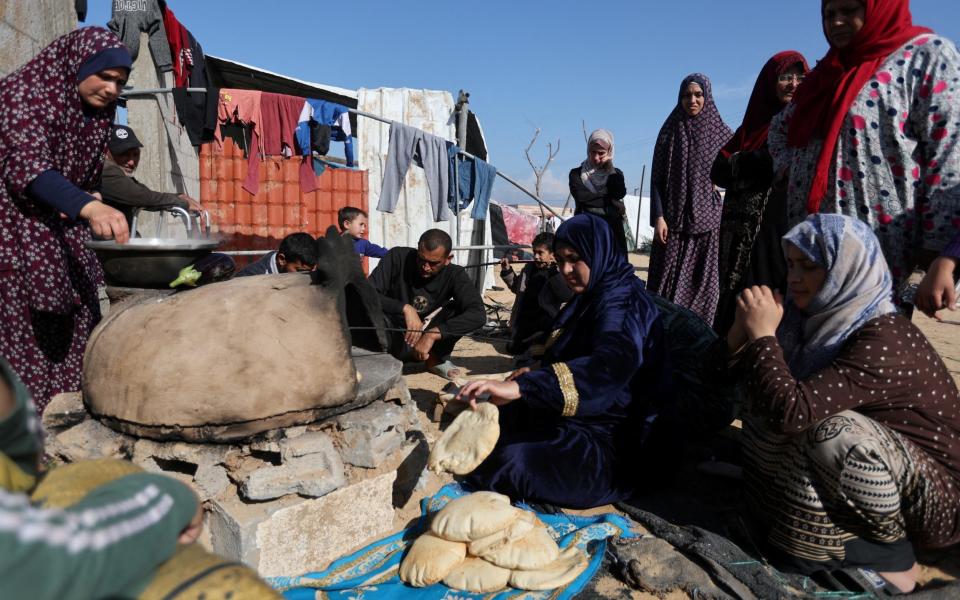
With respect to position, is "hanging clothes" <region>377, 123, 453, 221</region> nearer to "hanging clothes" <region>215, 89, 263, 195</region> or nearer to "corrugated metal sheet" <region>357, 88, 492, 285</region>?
"corrugated metal sheet" <region>357, 88, 492, 285</region>

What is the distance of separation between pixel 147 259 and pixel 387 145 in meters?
6.70

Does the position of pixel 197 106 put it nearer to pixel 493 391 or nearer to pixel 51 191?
pixel 51 191

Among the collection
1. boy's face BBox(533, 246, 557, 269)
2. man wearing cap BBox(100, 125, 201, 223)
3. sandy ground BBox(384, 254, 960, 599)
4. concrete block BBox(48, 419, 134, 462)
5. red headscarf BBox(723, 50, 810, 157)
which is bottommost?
sandy ground BBox(384, 254, 960, 599)

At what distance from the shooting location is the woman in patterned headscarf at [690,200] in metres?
4.52

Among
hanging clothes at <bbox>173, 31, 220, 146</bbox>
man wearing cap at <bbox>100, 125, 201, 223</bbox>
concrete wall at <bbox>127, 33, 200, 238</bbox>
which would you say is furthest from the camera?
hanging clothes at <bbox>173, 31, 220, 146</bbox>

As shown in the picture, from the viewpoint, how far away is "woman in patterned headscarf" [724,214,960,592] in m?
1.99

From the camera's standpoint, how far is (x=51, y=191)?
2.49 m

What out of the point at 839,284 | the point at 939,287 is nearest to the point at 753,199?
the point at 939,287

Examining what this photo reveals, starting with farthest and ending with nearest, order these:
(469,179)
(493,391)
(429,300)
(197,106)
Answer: (469,179)
(197,106)
(429,300)
(493,391)

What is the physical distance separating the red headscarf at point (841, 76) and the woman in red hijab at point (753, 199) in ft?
1.42

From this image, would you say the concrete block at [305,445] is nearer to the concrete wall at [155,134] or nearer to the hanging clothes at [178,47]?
the concrete wall at [155,134]

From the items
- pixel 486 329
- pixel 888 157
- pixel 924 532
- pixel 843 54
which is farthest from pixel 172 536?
pixel 486 329

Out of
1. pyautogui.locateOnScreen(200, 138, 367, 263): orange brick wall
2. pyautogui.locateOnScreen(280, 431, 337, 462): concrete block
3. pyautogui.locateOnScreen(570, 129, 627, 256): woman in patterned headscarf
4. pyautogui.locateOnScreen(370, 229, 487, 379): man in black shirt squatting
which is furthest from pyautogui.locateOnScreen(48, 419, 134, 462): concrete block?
pyautogui.locateOnScreen(200, 138, 367, 263): orange brick wall

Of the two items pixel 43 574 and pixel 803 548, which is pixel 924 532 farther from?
pixel 43 574
